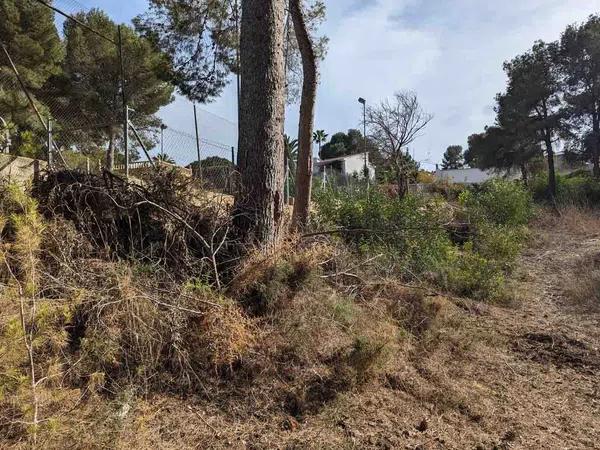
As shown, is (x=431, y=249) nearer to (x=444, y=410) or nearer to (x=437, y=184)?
(x=444, y=410)

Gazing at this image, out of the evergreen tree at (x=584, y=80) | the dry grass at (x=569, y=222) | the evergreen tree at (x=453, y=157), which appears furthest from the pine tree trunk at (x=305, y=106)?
the evergreen tree at (x=453, y=157)

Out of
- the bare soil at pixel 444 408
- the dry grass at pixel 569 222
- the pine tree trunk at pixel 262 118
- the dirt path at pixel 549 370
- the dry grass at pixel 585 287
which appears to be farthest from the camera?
the dry grass at pixel 569 222

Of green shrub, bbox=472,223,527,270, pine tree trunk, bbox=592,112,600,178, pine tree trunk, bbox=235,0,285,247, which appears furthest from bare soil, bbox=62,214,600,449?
pine tree trunk, bbox=592,112,600,178

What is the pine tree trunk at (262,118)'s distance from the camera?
4543mm

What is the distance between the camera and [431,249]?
7.07m

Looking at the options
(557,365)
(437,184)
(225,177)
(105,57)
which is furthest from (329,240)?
(437,184)

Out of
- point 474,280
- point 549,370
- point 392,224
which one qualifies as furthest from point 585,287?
point 549,370

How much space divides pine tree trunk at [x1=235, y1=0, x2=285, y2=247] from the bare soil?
1716 mm

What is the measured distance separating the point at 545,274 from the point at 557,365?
4684 millimetres

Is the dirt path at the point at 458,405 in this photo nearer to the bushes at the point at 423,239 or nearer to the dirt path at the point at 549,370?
the dirt path at the point at 549,370

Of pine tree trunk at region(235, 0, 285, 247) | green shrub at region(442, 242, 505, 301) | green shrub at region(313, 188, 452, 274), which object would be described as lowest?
green shrub at region(442, 242, 505, 301)

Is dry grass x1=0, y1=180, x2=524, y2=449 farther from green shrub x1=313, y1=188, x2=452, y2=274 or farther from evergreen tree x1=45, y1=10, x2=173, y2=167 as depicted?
evergreen tree x1=45, y1=10, x2=173, y2=167

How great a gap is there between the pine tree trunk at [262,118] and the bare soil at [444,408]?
1.72 meters

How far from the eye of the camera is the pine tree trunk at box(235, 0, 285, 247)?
179 inches
